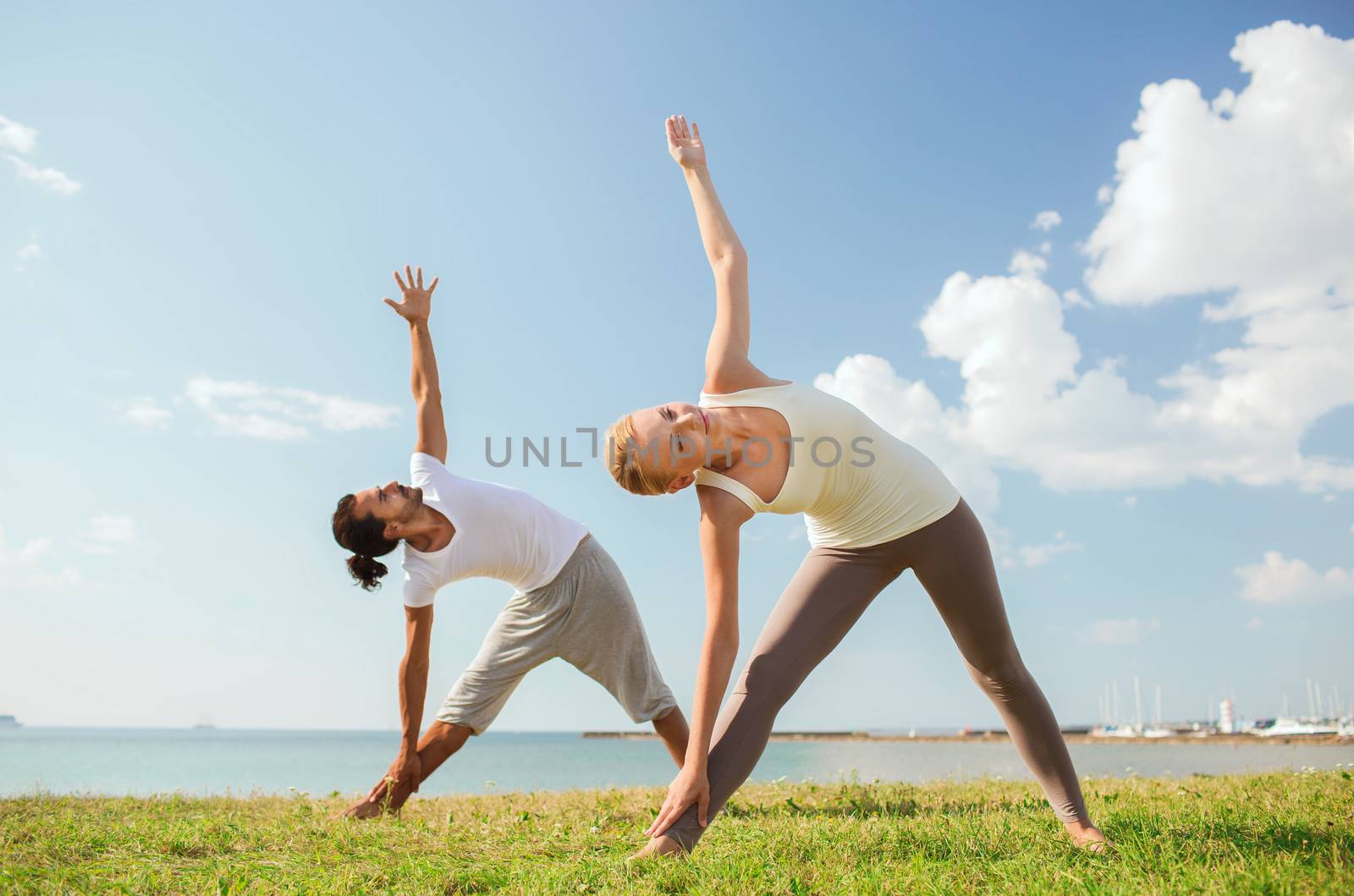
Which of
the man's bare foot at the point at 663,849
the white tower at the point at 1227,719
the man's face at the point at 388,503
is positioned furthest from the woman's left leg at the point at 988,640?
the white tower at the point at 1227,719

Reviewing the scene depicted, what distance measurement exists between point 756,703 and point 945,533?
0.99 m

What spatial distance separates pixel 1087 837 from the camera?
11.3 ft

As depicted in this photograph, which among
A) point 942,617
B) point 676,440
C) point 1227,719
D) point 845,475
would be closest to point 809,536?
point 845,475

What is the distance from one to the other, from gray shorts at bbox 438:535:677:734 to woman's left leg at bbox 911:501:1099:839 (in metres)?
2.05

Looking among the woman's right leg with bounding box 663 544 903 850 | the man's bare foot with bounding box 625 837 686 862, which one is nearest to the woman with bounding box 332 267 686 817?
the woman's right leg with bounding box 663 544 903 850

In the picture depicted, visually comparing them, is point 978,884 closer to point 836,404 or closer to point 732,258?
point 836,404

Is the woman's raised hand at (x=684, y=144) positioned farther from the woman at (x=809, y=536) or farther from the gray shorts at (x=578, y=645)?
the gray shorts at (x=578, y=645)

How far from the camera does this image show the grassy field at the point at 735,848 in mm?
2807

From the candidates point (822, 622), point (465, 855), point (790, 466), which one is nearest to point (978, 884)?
point (822, 622)

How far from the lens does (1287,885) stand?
2391mm

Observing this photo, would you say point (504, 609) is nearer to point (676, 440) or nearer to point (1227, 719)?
point (676, 440)

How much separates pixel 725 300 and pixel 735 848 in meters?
2.11

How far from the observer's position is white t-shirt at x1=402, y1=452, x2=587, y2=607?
4.91 m

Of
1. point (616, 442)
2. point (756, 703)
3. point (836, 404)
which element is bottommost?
point (756, 703)
